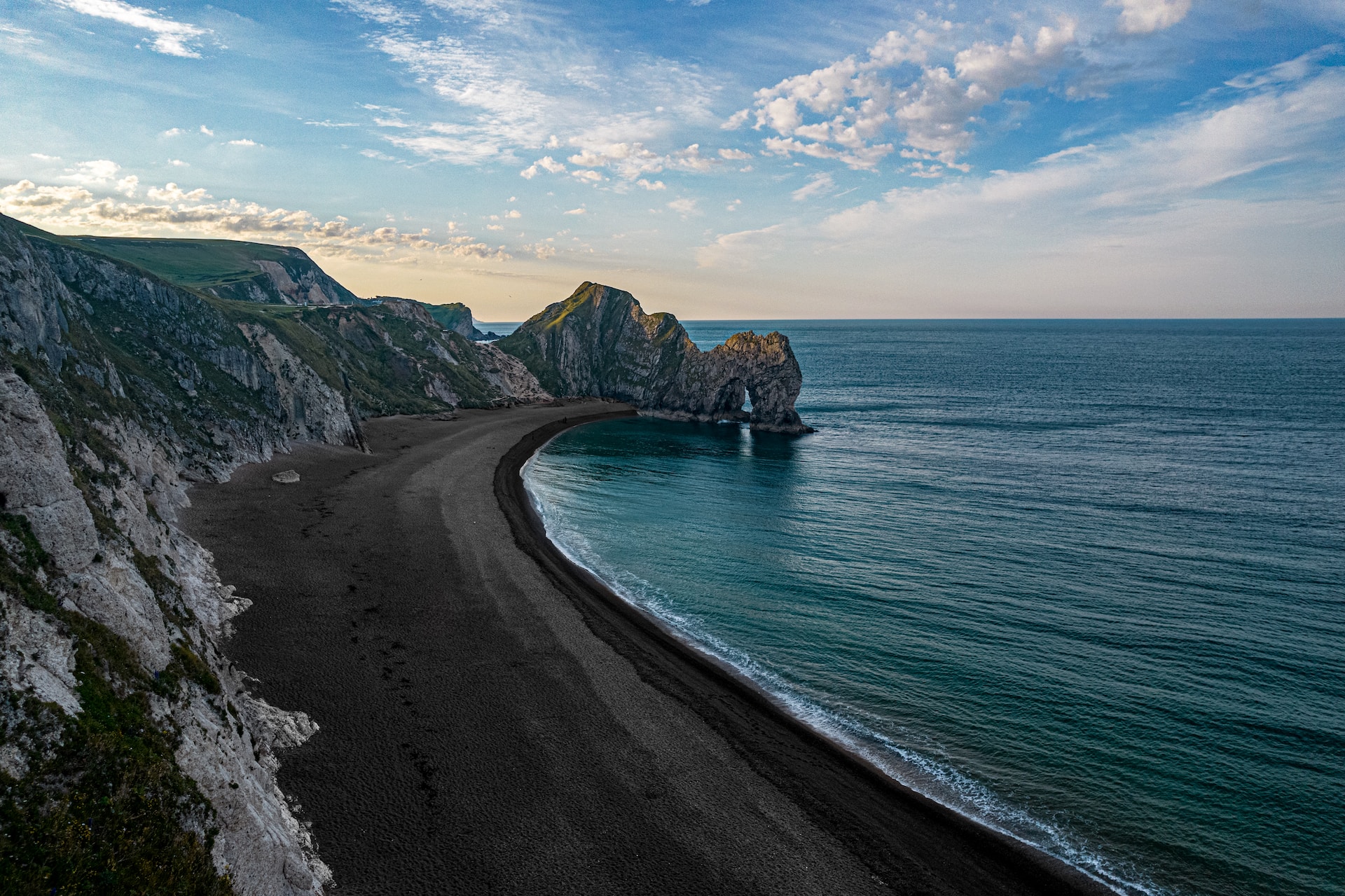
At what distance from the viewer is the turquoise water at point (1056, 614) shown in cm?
2439

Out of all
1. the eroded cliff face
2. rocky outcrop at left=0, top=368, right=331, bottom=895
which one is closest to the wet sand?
the eroded cliff face

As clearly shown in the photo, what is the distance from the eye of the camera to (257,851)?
16.8 meters

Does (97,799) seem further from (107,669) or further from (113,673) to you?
(107,669)

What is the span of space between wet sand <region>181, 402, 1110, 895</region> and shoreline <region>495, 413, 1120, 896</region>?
0.11 m

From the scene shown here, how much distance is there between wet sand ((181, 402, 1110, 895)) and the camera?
21.2 meters

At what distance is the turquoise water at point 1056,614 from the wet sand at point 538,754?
10.2 feet

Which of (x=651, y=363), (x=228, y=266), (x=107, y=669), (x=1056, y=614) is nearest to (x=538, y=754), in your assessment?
(x=107, y=669)

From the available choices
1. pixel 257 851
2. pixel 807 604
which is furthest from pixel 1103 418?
pixel 257 851

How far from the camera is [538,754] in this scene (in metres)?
26.2

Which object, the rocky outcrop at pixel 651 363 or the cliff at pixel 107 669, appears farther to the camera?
the rocky outcrop at pixel 651 363

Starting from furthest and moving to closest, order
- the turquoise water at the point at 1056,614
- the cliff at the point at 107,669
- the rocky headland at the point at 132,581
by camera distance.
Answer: the turquoise water at the point at 1056,614 → the rocky headland at the point at 132,581 → the cliff at the point at 107,669

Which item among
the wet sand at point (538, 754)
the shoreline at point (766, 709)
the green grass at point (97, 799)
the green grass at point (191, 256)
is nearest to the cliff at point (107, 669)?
the green grass at point (97, 799)

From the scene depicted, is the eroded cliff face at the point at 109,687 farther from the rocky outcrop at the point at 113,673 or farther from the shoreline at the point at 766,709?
the shoreline at the point at 766,709

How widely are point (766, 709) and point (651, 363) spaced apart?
12517 cm
